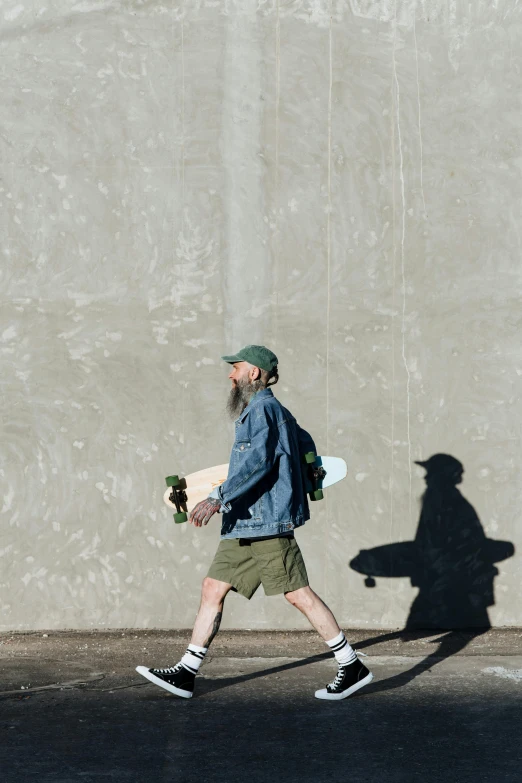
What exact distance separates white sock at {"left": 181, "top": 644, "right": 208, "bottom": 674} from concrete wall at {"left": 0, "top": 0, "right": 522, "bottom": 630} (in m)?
1.56

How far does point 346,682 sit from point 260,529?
0.90 m

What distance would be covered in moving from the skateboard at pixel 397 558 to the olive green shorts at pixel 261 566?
158 cm

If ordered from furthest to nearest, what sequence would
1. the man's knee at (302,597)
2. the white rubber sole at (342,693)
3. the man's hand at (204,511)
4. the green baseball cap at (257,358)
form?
1. the green baseball cap at (257,358)
2. the man's knee at (302,597)
3. the white rubber sole at (342,693)
4. the man's hand at (204,511)

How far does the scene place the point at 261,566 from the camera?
18.5 ft

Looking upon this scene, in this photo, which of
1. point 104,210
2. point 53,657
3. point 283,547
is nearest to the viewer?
point 283,547

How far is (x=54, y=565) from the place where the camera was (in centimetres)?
718

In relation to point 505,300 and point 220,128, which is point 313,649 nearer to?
point 505,300

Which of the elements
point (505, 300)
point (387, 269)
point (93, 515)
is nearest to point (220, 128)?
point (387, 269)

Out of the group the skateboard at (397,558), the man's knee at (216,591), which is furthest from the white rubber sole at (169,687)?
the skateboard at (397,558)

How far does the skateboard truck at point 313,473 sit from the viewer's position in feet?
19.1

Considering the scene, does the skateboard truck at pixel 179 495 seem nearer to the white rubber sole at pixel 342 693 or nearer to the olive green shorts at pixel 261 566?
the olive green shorts at pixel 261 566

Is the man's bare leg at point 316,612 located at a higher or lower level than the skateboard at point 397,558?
lower

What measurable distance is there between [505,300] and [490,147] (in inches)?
40.1

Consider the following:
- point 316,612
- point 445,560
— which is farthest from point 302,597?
point 445,560
